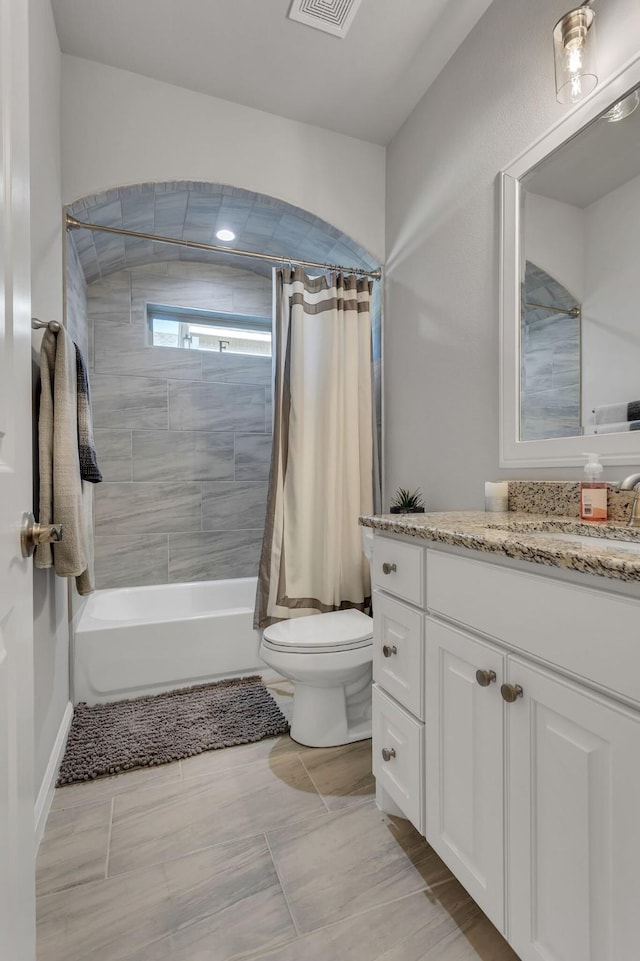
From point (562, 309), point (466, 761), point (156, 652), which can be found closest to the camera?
point (466, 761)

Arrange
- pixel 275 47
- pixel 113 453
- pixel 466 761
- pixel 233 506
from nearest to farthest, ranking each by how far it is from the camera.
Result: pixel 466 761, pixel 275 47, pixel 113 453, pixel 233 506

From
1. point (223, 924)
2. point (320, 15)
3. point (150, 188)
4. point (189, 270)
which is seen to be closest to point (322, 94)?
point (320, 15)

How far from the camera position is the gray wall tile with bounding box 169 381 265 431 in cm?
303

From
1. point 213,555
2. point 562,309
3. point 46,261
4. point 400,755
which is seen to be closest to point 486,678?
point 400,755

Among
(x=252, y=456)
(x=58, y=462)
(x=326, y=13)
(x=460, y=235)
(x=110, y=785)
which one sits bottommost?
(x=110, y=785)

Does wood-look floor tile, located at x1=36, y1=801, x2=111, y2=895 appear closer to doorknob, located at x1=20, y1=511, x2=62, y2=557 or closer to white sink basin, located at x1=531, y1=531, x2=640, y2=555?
doorknob, located at x1=20, y1=511, x2=62, y2=557

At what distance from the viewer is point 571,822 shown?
715 mm

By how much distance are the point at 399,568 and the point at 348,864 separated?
2.61ft

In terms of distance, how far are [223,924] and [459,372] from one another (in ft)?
5.91

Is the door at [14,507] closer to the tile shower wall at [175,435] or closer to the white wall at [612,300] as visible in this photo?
the white wall at [612,300]

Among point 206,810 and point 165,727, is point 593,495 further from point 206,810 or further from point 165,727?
point 165,727

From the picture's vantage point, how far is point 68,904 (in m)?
1.11

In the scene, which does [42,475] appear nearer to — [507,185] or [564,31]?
[507,185]

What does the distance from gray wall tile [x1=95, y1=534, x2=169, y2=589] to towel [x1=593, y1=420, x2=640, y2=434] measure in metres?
2.54
